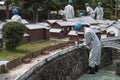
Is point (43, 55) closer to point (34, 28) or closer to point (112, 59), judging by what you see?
point (34, 28)

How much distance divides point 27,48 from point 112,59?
11.1 m

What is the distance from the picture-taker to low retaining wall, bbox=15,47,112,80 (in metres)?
21.5

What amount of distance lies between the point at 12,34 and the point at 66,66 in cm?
507

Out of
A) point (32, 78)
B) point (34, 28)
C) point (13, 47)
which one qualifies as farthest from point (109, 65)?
point (32, 78)

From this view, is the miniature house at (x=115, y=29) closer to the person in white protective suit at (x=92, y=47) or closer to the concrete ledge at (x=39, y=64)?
the person in white protective suit at (x=92, y=47)

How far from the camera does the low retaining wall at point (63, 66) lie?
21.5 m

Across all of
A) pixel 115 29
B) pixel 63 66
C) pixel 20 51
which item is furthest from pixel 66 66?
pixel 115 29

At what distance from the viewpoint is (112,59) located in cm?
3644

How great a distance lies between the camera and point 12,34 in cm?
2745

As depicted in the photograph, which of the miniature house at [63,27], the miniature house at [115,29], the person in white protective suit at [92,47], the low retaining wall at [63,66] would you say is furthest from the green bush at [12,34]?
the miniature house at [115,29]


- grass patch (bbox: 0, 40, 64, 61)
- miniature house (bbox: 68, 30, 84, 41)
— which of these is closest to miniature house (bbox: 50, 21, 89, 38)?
miniature house (bbox: 68, 30, 84, 41)

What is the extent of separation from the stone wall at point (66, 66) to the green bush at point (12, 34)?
382 cm

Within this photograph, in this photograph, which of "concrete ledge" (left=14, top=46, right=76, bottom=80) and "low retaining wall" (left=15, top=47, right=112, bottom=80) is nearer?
"concrete ledge" (left=14, top=46, right=76, bottom=80)

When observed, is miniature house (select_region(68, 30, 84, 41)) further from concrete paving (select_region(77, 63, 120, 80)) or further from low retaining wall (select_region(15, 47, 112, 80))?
concrete paving (select_region(77, 63, 120, 80))
